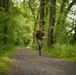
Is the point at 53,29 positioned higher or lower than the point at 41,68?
higher

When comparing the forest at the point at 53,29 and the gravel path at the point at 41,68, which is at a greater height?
the forest at the point at 53,29

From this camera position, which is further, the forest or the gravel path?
the forest

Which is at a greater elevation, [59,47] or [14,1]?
[14,1]

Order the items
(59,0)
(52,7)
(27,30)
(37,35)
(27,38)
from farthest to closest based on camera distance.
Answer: (27,38)
(27,30)
(59,0)
(52,7)
(37,35)

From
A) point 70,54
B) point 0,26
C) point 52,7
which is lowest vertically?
point 70,54

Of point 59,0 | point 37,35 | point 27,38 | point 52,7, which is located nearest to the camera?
point 37,35

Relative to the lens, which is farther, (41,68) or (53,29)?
(53,29)

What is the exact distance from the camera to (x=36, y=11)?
56188mm

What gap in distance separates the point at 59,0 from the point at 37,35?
629 inches

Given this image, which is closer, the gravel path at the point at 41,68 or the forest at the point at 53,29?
the gravel path at the point at 41,68

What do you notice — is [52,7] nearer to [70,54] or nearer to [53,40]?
[53,40]

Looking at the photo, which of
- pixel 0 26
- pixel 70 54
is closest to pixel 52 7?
pixel 70 54

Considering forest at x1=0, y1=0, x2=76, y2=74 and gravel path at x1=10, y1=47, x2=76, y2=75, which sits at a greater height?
forest at x1=0, y1=0, x2=76, y2=74

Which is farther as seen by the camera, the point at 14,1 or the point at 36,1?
the point at 36,1
